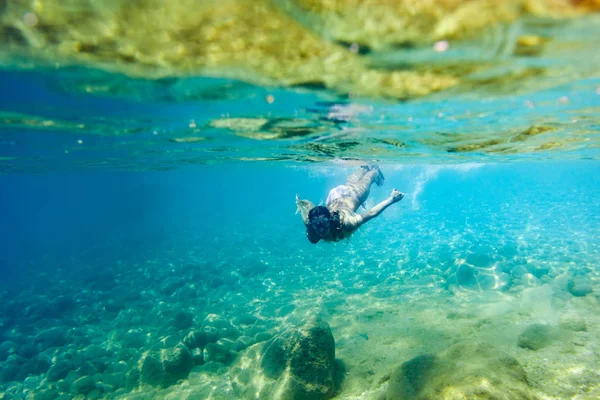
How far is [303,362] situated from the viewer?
7.76m

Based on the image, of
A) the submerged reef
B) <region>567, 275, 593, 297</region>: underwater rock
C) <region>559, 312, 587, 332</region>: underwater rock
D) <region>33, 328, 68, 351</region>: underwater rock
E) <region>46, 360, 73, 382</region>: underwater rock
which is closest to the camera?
the submerged reef

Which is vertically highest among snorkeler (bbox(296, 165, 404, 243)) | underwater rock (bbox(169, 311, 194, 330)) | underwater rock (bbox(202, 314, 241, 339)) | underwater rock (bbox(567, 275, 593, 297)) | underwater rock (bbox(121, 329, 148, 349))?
snorkeler (bbox(296, 165, 404, 243))

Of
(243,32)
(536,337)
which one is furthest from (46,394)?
(536,337)

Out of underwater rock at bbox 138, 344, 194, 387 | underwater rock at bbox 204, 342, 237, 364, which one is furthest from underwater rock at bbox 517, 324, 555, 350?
underwater rock at bbox 138, 344, 194, 387

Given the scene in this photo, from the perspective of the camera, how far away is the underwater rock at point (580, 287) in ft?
37.7

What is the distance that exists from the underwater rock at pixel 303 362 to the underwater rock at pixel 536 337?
5219mm

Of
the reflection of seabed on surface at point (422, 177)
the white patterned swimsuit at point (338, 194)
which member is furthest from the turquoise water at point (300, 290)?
the reflection of seabed on surface at point (422, 177)

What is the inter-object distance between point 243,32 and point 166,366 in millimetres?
10137

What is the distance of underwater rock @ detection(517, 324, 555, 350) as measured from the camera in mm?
7849

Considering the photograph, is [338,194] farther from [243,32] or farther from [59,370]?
[59,370]

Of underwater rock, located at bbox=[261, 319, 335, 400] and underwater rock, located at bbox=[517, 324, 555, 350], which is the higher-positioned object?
underwater rock, located at bbox=[261, 319, 335, 400]

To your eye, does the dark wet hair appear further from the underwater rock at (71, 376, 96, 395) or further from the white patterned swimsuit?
the underwater rock at (71, 376, 96, 395)

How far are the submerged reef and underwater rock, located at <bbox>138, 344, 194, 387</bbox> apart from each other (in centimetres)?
870

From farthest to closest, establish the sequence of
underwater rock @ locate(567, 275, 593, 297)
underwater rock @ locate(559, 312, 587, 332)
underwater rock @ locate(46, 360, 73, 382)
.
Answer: underwater rock @ locate(567, 275, 593, 297), underwater rock @ locate(46, 360, 73, 382), underwater rock @ locate(559, 312, 587, 332)
